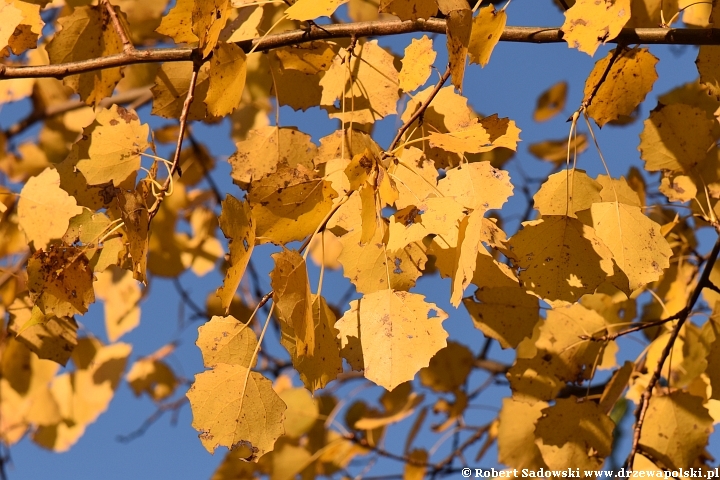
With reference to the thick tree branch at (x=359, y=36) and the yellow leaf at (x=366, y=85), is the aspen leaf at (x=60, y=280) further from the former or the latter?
the yellow leaf at (x=366, y=85)

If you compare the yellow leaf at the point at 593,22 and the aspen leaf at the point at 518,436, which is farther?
the aspen leaf at the point at 518,436

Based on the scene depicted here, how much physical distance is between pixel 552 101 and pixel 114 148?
1.71m

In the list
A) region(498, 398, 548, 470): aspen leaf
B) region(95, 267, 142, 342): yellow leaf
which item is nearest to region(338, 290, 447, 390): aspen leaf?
region(498, 398, 548, 470): aspen leaf

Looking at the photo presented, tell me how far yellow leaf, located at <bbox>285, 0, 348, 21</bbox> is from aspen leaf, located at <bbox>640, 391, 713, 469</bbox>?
74 centimetres

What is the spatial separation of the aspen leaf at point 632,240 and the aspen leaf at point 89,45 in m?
0.66

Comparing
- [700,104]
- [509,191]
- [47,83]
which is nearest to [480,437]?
[700,104]

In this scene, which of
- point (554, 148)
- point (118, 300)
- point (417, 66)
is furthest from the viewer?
point (554, 148)

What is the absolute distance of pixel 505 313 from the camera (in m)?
0.88

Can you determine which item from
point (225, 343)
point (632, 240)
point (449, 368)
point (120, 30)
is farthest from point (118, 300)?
point (632, 240)

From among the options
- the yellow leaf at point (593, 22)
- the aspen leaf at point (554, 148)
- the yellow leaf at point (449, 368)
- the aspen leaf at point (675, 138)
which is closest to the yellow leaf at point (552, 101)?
the aspen leaf at point (554, 148)

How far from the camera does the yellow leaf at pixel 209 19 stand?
0.68 metres

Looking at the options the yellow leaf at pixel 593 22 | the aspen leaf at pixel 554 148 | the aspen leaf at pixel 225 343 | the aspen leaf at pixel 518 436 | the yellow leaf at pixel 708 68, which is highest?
the aspen leaf at pixel 554 148

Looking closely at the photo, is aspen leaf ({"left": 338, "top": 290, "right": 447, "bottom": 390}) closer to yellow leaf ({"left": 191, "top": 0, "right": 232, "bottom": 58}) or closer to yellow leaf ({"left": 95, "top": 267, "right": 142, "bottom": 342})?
yellow leaf ({"left": 191, "top": 0, "right": 232, "bottom": 58})

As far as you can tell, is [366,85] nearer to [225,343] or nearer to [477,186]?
[477,186]
